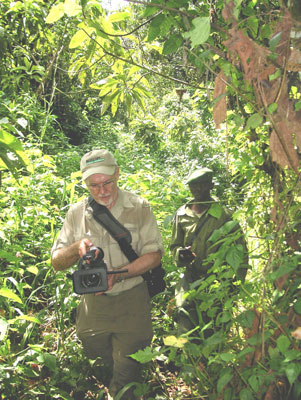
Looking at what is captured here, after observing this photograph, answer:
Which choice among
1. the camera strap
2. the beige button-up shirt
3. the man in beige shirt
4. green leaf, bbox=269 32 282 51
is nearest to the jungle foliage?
green leaf, bbox=269 32 282 51

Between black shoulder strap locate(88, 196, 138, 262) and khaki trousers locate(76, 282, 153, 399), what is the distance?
30cm

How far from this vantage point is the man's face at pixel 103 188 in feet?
8.40

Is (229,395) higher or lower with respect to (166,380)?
higher

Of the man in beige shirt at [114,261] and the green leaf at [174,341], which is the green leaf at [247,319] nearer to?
the green leaf at [174,341]

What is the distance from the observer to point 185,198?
462 centimetres

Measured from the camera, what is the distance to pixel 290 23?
1.16 m

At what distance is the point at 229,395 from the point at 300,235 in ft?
2.54

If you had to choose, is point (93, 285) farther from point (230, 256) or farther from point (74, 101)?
point (74, 101)

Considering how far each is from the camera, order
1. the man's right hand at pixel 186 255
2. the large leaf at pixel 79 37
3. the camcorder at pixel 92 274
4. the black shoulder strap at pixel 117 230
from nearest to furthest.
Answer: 1. the large leaf at pixel 79 37
2. the camcorder at pixel 92 274
3. the black shoulder strap at pixel 117 230
4. the man's right hand at pixel 186 255

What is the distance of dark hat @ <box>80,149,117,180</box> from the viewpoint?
2541 mm

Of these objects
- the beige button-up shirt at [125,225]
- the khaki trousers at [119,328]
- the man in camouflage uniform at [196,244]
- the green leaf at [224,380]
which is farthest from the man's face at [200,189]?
the green leaf at [224,380]

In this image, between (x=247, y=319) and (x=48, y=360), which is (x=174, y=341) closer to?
(x=247, y=319)

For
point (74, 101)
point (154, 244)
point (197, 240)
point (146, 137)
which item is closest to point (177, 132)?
point (146, 137)

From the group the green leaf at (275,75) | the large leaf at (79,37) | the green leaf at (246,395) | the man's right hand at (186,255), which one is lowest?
the green leaf at (246,395)
